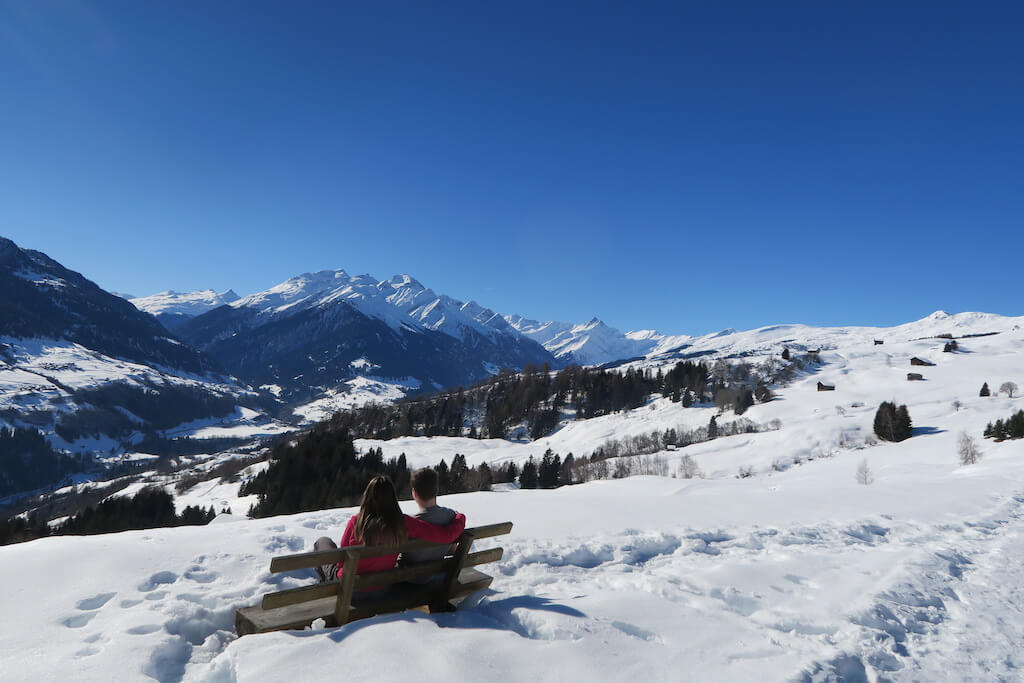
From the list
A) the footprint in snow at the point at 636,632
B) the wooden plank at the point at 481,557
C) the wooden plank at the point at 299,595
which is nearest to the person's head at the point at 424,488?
the wooden plank at the point at 481,557

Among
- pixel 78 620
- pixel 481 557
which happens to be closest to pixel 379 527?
pixel 481 557

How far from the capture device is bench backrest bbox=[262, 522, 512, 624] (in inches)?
180

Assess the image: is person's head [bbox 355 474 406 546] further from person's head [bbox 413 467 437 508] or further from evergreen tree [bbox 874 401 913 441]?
evergreen tree [bbox 874 401 913 441]

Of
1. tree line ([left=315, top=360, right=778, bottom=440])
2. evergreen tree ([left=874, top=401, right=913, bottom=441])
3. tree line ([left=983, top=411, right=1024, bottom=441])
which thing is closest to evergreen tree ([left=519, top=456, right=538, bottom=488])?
evergreen tree ([left=874, top=401, right=913, bottom=441])

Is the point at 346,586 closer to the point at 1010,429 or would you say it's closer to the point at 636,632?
the point at 636,632

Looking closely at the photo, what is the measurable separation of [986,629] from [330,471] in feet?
222

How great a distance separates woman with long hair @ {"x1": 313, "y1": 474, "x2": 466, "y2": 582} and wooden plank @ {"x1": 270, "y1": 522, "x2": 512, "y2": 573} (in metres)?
0.11

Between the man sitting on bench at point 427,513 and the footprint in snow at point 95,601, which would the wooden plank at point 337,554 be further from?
the footprint in snow at point 95,601

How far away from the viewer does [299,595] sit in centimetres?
477

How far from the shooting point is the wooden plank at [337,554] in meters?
4.44

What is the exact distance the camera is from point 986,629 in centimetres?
630

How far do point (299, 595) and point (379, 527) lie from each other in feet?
3.09

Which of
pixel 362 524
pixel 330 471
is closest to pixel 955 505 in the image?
pixel 362 524

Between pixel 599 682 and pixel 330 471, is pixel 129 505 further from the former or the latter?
pixel 599 682
